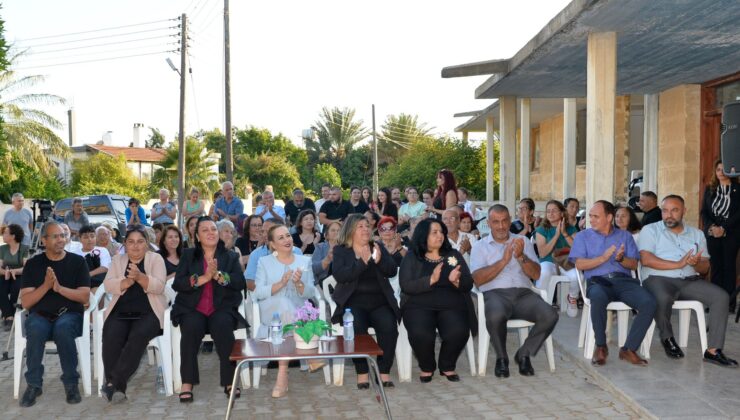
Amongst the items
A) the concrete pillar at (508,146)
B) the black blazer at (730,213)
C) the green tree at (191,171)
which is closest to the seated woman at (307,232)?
the black blazer at (730,213)

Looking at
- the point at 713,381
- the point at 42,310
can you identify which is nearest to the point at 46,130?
the point at 42,310

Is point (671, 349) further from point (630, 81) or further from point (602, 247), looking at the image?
point (630, 81)

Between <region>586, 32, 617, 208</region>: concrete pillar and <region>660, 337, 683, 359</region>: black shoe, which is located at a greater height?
<region>586, 32, 617, 208</region>: concrete pillar

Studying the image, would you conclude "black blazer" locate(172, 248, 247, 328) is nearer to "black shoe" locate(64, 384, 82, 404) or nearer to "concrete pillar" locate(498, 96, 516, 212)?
"black shoe" locate(64, 384, 82, 404)

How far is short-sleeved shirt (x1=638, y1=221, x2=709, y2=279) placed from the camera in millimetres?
6699

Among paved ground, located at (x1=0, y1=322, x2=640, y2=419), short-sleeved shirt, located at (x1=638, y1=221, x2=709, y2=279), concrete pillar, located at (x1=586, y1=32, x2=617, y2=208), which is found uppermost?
concrete pillar, located at (x1=586, y1=32, x2=617, y2=208)

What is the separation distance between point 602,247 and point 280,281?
9.06 feet

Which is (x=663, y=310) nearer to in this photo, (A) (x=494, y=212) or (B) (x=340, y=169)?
(A) (x=494, y=212)

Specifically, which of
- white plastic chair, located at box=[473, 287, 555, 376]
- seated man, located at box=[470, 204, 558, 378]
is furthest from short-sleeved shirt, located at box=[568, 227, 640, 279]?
white plastic chair, located at box=[473, 287, 555, 376]

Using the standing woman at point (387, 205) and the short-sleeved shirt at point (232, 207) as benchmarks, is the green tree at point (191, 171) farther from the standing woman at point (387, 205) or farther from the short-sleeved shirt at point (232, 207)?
the standing woman at point (387, 205)

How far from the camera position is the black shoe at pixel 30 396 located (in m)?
5.56

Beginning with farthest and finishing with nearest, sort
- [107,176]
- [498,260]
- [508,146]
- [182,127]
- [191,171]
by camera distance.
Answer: [107,176]
[191,171]
[182,127]
[508,146]
[498,260]

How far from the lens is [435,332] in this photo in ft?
20.3

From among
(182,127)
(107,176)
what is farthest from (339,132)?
(182,127)
